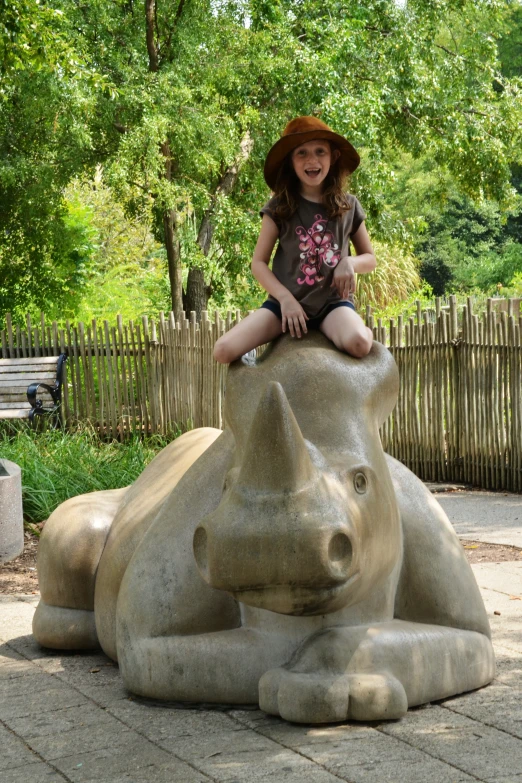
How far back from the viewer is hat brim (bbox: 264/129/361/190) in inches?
188

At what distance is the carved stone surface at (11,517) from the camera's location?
27.2ft

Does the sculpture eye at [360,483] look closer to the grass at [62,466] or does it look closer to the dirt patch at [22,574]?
the dirt patch at [22,574]

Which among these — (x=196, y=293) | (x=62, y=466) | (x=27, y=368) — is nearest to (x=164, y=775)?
(x=62, y=466)

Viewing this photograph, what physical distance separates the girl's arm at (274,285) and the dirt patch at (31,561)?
346cm

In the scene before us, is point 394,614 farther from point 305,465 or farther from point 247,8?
point 247,8

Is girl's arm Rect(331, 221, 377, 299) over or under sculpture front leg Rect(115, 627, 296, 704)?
over

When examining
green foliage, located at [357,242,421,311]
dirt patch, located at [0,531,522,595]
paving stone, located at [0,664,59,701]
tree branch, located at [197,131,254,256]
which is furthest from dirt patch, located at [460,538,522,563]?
green foliage, located at [357,242,421,311]

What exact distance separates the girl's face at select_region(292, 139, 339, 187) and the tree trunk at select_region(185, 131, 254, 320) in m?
10.9

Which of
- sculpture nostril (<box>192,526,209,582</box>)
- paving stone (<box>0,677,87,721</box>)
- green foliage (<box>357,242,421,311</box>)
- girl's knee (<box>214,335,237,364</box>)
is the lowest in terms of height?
paving stone (<box>0,677,87,721</box>)

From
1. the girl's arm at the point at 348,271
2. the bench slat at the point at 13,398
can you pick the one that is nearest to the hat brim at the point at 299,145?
the girl's arm at the point at 348,271

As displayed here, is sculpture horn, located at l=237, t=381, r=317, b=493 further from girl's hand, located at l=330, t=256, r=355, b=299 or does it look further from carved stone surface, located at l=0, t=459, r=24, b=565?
carved stone surface, located at l=0, t=459, r=24, b=565

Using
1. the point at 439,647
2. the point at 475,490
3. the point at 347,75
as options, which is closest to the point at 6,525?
the point at 439,647

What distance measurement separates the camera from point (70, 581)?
5527mm

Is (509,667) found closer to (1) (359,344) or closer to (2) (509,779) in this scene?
(2) (509,779)
